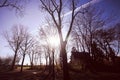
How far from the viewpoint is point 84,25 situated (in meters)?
39.3

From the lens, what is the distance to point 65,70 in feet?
49.0

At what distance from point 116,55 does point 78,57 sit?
41.9 feet

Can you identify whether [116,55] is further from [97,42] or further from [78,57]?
[78,57]

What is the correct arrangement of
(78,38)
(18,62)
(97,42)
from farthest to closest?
(18,62), (97,42), (78,38)

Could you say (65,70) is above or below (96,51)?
below

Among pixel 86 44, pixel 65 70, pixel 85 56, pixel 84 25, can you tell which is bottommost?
pixel 65 70

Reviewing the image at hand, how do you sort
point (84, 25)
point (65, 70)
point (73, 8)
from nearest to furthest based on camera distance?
point (65, 70) → point (73, 8) → point (84, 25)

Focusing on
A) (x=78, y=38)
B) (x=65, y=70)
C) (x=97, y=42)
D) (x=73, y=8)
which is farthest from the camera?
(x=97, y=42)

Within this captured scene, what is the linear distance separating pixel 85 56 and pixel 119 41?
479 inches

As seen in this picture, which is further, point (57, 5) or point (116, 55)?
point (116, 55)

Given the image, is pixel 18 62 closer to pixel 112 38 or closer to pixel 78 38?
pixel 78 38

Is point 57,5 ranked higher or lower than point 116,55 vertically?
higher

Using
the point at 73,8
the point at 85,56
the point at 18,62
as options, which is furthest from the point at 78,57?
the point at 18,62

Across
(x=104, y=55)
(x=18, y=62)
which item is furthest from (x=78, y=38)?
(x=18, y=62)
